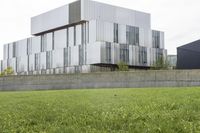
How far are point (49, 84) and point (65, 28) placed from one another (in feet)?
202

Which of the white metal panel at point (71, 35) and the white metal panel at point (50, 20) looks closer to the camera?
the white metal panel at point (71, 35)

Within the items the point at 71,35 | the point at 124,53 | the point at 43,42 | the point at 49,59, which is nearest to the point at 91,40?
the point at 71,35

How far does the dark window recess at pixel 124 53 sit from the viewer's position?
85900mm

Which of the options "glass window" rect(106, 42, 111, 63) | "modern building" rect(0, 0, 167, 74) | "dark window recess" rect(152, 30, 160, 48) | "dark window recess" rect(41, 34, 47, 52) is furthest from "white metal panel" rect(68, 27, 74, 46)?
"dark window recess" rect(152, 30, 160, 48)

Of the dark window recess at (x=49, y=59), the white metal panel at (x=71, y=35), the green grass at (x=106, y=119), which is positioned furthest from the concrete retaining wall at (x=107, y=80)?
the dark window recess at (x=49, y=59)

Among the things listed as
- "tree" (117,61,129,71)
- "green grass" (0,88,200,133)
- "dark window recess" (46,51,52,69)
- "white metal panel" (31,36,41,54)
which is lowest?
"green grass" (0,88,200,133)

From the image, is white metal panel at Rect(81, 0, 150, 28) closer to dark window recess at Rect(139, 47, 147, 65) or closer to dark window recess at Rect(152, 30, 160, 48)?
dark window recess at Rect(152, 30, 160, 48)

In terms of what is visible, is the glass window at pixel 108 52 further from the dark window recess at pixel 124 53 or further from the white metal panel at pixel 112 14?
the white metal panel at pixel 112 14

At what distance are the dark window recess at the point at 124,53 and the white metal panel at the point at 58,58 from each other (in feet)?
50.0

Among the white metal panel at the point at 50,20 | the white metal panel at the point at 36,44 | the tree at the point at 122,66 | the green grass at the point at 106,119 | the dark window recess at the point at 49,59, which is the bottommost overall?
the green grass at the point at 106,119

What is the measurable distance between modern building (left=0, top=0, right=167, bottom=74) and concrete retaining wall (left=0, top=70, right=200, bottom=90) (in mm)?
48025

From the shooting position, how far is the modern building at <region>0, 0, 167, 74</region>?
8231cm

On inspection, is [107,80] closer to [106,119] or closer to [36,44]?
[106,119]

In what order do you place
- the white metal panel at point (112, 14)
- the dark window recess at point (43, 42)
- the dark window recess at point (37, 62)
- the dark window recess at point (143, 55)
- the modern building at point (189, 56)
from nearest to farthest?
the modern building at point (189, 56) < the white metal panel at point (112, 14) < the dark window recess at point (143, 55) < the dark window recess at point (37, 62) < the dark window recess at point (43, 42)
